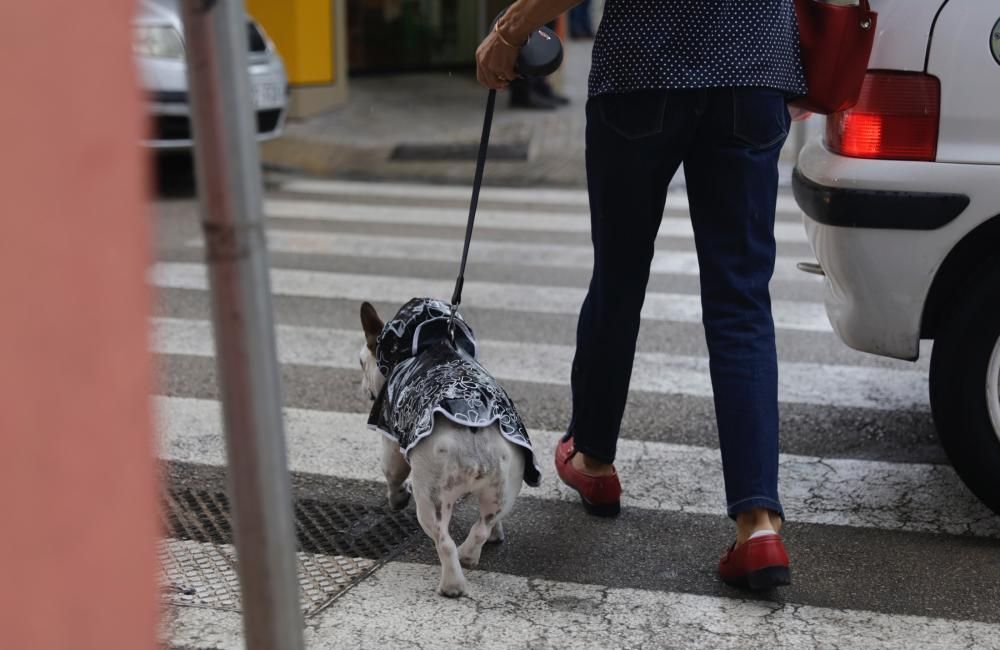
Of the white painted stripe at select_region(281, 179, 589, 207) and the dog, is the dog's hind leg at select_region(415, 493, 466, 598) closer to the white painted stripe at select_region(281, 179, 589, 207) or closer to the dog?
the dog

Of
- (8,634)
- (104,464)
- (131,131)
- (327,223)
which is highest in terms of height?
(131,131)

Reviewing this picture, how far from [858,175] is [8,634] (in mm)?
2553

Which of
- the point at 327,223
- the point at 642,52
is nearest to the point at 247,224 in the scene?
the point at 642,52

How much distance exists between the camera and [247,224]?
139 cm

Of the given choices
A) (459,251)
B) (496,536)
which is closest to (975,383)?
(496,536)

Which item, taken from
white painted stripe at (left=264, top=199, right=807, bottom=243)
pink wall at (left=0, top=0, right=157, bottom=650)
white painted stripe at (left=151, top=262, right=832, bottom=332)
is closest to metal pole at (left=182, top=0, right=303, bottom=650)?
pink wall at (left=0, top=0, right=157, bottom=650)

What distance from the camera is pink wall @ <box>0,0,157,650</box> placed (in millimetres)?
1115

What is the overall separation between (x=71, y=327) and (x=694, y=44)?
74.0 inches

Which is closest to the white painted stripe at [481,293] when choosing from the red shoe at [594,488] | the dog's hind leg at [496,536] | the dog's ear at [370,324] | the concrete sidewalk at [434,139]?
the red shoe at [594,488]

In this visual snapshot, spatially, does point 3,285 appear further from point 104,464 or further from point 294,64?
point 294,64

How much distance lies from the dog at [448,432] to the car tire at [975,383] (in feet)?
3.79

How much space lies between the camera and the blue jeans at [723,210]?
2781mm

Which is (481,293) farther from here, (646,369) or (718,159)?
(718,159)

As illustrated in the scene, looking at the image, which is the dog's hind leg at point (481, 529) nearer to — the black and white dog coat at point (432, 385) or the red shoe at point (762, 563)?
the black and white dog coat at point (432, 385)
